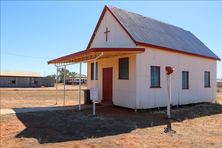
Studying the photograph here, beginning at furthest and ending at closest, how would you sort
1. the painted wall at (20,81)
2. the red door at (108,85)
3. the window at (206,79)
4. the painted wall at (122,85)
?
the painted wall at (20,81) → the window at (206,79) → the red door at (108,85) → the painted wall at (122,85)

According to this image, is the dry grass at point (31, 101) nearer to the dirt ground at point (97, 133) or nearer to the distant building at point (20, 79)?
the dirt ground at point (97, 133)

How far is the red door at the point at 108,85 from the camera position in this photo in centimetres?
1270

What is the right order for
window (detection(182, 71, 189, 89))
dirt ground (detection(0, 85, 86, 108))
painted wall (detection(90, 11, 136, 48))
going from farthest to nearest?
window (detection(182, 71, 189, 89))
dirt ground (detection(0, 85, 86, 108))
painted wall (detection(90, 11, 136, 48))

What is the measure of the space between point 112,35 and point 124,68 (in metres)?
2.79

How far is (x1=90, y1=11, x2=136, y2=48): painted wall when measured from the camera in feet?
38.6

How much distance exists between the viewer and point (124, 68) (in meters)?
11.7

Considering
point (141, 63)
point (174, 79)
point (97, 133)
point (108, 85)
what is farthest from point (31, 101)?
point (174, 79)

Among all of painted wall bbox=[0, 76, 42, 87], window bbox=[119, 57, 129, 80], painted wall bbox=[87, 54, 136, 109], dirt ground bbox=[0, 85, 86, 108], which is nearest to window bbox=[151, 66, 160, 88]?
painted wall bbox=[87, 54, 136, 109]

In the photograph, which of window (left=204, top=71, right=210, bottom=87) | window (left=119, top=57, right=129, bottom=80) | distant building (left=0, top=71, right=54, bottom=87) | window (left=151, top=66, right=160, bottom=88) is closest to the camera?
window (left=119, top=57, right=129, bottom=80)

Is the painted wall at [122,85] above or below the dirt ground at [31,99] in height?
above

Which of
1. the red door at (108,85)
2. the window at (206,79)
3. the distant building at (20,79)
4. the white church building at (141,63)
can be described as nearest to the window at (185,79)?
the white church building at (141,63)

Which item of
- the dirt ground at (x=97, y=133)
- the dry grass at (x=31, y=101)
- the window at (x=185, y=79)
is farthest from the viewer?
the window at (x=185, y=79)

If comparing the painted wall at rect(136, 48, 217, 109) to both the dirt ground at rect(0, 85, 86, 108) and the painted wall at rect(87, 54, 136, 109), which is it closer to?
the painted wall at rect(87, 54, 136, 109)

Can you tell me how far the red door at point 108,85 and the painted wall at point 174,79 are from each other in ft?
8.15
